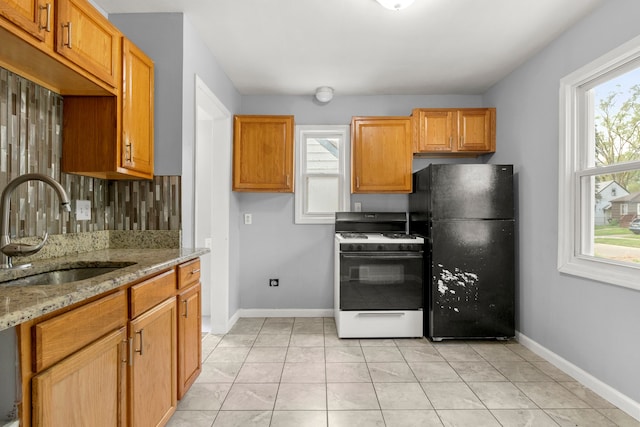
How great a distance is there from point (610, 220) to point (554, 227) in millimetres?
396

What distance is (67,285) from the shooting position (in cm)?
115

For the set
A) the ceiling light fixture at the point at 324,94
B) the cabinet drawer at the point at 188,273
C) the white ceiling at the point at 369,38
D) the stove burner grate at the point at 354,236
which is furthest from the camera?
the ceiling light fixture at the point at 324,94

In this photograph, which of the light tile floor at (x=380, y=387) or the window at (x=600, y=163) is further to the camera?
the window at (x=600, y=163)

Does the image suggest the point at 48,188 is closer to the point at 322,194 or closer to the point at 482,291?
the point at 322,194

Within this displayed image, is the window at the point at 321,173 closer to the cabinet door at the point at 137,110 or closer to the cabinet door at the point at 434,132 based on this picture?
the cabinet door at the point at 434,132

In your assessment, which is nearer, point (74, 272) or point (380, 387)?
point (74, 272)

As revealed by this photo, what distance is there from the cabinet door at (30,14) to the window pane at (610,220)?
122 inches

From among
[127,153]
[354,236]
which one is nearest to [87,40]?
[127,153]

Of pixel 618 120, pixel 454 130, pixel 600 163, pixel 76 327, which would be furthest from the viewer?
pixel 454 130

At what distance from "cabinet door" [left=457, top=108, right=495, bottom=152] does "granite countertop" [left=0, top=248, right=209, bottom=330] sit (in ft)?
9.06

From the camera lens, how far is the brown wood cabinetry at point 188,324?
1938mm

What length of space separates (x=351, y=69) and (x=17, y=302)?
9.62 ft

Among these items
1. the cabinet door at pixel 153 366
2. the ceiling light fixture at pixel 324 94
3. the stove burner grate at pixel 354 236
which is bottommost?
the cabinet door at pixel 153 366

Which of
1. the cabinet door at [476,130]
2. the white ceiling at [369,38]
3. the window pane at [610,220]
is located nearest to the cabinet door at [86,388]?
the white ceiling at [369,38]
